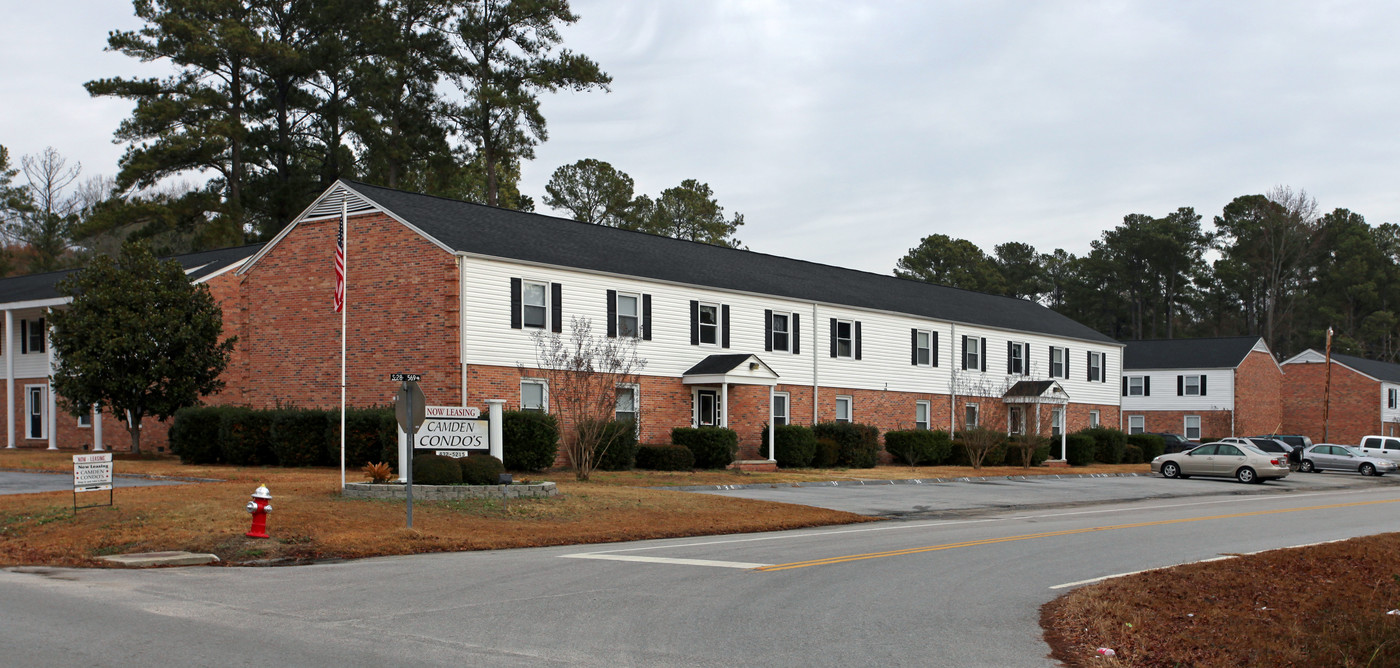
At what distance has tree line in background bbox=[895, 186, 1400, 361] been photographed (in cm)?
10038

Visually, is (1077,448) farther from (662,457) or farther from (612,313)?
(612,313)

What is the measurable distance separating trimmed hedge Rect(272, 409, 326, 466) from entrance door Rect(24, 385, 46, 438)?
1740 cm

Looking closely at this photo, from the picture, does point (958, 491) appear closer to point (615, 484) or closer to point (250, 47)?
point (615, 484)

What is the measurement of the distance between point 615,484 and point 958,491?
960 cm

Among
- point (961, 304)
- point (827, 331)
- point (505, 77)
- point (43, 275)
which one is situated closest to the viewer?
point (827, 331)

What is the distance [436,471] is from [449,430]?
762 millimetres

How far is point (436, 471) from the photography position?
826 inches

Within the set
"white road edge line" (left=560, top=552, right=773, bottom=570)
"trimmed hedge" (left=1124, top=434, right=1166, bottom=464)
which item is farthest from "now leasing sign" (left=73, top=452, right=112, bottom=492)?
"trimmed hedge" (left=1124, top=434, right=1166, bottom=464)

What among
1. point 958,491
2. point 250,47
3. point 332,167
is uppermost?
point 250,47

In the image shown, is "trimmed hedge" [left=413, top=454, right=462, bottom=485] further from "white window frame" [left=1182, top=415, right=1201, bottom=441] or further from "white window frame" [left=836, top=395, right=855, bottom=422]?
"white window frame" [left=1182, top=415, right=1201, bottom=441]

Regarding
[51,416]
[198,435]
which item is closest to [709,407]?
[198,435]

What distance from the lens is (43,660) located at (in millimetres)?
8141

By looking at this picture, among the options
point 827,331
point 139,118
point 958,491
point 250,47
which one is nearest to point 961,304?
point 827,331

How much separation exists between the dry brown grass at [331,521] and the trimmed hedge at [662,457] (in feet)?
26.9
